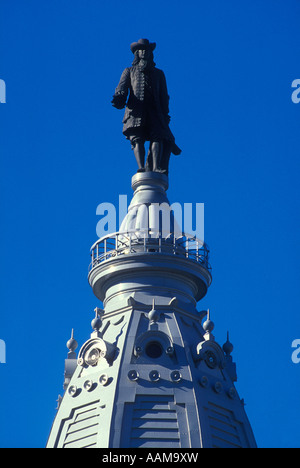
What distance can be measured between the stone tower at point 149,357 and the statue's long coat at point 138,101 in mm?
3660

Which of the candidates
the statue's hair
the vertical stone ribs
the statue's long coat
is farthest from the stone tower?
the statue's hair

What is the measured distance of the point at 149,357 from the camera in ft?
362

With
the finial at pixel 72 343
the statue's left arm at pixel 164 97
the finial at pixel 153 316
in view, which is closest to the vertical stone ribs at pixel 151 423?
the finial at pixel 153 316

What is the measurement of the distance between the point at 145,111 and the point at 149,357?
1846 centimetres

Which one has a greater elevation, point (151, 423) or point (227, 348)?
point (227, 348)

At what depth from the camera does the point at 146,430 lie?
106562mm

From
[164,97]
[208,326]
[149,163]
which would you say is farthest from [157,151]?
[208,326]

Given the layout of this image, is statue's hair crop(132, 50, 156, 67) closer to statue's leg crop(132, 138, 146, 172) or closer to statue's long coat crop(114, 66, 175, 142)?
statue's long coat crop(114, 66, 175, 142)

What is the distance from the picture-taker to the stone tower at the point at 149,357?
10731cm

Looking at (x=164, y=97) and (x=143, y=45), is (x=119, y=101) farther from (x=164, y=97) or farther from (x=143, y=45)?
(x=143, y=45)

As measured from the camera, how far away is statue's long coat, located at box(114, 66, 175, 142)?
12069 cm

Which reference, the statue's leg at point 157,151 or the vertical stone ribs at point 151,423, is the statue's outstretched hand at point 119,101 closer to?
the statue's leg at point 157,151
